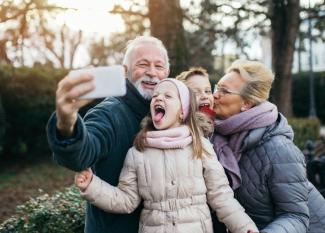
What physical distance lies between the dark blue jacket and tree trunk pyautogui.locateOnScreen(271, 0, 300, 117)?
31.5 ft

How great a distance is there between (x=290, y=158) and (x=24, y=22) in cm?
632

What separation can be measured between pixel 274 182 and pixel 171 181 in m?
0.59

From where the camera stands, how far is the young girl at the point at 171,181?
96.0 inches

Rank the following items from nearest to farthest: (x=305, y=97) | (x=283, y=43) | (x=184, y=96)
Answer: (x=184, y=96) < (x=283, y=43) < (x=305, y=97)

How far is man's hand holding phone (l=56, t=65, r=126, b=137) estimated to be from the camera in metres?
1.88

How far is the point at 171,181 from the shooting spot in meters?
2.44

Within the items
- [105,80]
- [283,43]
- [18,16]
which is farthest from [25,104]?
[105,80]

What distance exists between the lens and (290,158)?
2.66 meters

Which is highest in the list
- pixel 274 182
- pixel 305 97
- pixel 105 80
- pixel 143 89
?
pixel 105 80

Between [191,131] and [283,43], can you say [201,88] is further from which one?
[283,43]

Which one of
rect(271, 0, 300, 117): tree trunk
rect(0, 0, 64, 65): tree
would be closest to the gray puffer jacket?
rect(0, 0, 64, 65): tree

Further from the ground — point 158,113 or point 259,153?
point 158,113

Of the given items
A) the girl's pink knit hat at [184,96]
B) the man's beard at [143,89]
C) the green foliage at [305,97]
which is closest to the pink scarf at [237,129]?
the girl's pink knit hat at [184,96]

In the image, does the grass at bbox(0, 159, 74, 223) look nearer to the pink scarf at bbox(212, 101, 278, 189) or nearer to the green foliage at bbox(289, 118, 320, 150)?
the green foliage at bbox(289, 118, 320, 150)
